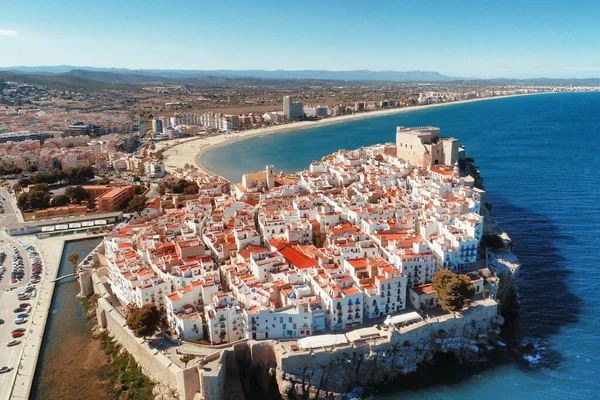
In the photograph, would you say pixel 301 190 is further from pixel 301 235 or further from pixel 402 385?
pixel 402 385

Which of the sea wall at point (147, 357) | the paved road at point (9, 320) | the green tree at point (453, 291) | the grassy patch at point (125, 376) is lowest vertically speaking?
the grassy patch at point (125, 376)

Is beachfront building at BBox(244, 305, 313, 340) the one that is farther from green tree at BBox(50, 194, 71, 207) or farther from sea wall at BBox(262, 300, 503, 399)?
green tree at BBox(50, 194, 71, 207)

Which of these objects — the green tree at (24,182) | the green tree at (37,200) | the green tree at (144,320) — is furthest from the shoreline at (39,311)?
the green tree at (24,182)

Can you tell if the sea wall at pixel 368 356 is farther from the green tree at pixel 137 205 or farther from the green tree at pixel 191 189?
the green tree at pixel 137 205

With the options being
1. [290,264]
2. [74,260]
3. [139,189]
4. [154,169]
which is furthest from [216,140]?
[290,264]

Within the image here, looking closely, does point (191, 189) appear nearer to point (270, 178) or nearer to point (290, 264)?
point (270, 178)

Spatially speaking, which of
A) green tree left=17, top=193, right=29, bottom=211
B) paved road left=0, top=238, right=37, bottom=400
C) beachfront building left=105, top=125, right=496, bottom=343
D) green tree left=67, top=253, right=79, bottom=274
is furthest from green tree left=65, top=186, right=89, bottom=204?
green tree left=67, top=253, right=79, bottom=274
